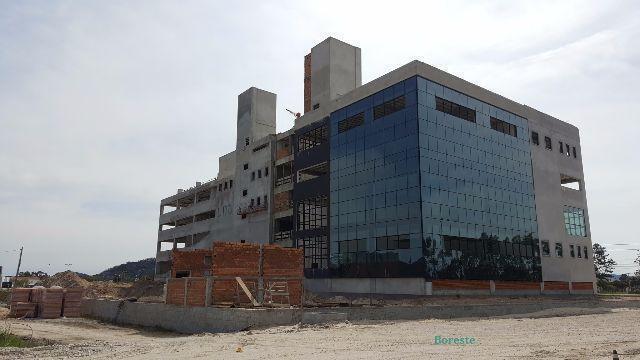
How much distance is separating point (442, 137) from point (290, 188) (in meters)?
20.6

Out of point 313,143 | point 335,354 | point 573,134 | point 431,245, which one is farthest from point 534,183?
point 335,354

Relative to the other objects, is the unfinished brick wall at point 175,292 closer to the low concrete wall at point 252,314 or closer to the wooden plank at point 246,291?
the low concrete wall at point 252,314

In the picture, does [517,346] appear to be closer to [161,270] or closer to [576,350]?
[576,350]

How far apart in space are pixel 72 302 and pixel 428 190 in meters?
30.6

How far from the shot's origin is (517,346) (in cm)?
1645

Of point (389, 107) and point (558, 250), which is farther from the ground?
point (389, 107)

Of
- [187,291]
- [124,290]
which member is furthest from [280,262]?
[124,290]

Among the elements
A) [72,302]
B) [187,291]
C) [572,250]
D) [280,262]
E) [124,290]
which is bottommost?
[72,302]

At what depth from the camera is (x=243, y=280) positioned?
29.5m

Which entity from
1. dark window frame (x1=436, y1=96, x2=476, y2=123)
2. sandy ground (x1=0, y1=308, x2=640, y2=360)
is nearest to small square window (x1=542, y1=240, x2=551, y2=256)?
dark window frame (x1=436, y1=96, x2=476, y2=123)

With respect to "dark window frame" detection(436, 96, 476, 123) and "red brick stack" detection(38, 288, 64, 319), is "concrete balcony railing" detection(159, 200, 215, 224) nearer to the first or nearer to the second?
"red brick stack" detection(38, 288, 64, 319)

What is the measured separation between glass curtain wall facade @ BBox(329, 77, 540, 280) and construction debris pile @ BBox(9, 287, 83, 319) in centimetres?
2401

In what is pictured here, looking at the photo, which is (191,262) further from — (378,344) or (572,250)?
(572,250)

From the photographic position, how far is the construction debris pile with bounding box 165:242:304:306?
93.4 feet
